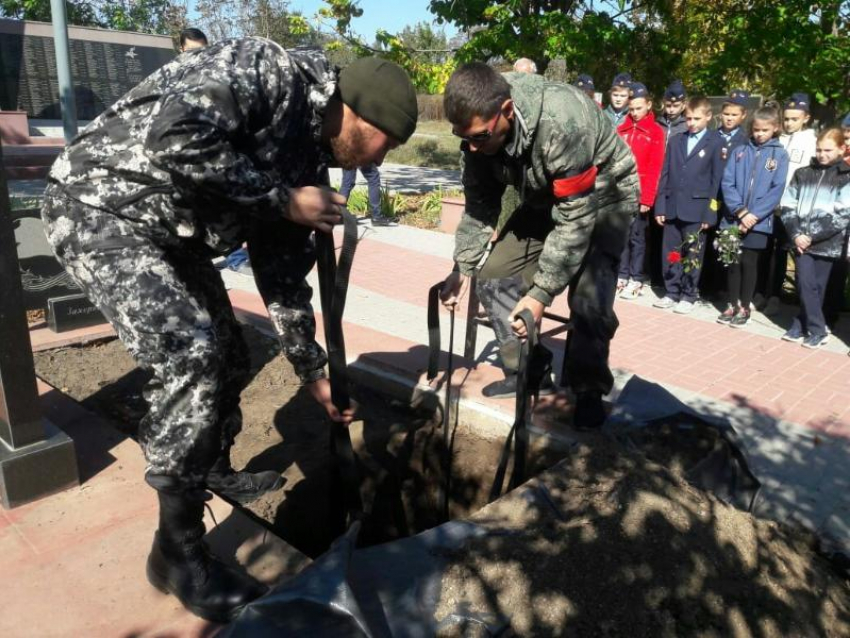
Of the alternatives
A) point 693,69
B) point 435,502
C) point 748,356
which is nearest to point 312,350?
point 435,502

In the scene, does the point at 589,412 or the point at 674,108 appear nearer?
the point at 589,412

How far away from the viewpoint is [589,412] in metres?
3.43

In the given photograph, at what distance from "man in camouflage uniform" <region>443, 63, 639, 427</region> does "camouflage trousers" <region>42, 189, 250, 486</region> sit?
51.6 inches

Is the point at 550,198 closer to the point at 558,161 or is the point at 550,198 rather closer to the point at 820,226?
the point at 558,161

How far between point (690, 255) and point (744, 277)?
0.57 metres

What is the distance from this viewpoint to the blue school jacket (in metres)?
6.39

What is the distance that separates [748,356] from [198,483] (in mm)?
4744

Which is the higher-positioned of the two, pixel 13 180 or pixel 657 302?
pixel 13 180

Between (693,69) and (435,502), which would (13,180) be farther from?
(693,69)

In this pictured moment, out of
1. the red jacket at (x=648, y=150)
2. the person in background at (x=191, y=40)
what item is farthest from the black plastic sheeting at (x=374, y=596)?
the person in background at (x=191, y=40)

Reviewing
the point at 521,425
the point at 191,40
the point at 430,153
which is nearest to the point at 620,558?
the point at 521,425

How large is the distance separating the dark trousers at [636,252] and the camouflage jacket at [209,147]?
5589mm

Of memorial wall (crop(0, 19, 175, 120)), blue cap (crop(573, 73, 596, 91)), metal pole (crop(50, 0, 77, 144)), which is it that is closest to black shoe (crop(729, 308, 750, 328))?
blue cap (crop(573, 73, 596, 91))

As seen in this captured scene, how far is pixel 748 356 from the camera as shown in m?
5.69
